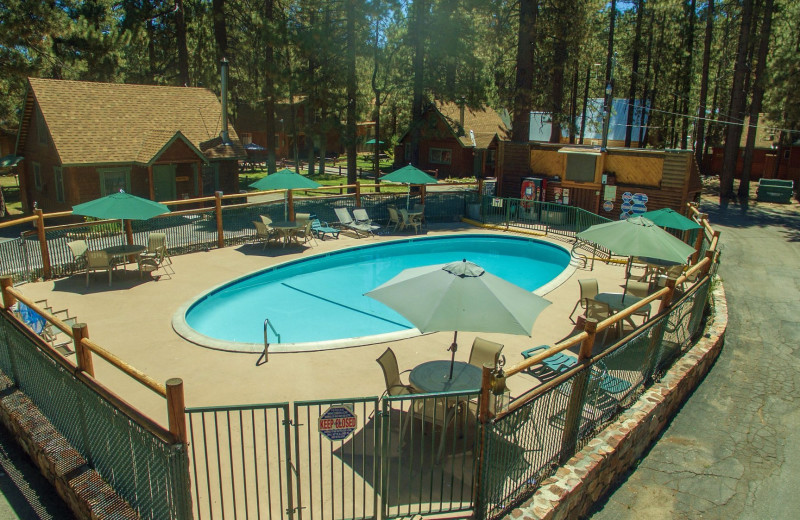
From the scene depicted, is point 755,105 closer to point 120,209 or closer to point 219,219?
Answer: point 219,219

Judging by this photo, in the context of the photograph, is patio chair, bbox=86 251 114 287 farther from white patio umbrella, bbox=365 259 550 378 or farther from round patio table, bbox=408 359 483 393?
round patio table, bbox=408 359 483 393

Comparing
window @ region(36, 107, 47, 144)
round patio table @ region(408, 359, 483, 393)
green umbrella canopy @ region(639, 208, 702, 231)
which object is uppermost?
window @ region(36, 107, 47, 144)

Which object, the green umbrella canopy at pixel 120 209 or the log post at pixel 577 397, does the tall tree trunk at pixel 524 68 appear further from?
the log post at pixel 577 397

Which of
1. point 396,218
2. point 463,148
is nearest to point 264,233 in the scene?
point 396,218

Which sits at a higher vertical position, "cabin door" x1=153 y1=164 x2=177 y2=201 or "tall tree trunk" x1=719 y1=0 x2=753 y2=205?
"tall tree trunk" x1=719 y1=0 x2=753 y2=205

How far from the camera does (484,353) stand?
25.2 ft

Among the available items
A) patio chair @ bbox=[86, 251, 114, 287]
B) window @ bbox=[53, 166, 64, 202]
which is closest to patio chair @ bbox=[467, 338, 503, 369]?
patio chair @ bbox=[86, 251, 114, 287]

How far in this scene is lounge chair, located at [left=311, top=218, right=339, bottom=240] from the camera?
61.6ft

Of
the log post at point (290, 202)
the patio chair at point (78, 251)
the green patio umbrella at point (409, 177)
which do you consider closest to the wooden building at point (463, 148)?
the green patio umbrella at point (409, 177)

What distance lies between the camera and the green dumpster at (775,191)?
29.9 meters

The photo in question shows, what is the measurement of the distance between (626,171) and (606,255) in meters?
5.72

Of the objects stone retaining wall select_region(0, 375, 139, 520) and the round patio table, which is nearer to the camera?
stone retaining wall select_region(0, 375, 139, 520)

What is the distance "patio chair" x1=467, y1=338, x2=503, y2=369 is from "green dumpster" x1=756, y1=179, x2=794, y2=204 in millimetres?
29955

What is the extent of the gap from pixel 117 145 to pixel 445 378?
2090 centimetres
